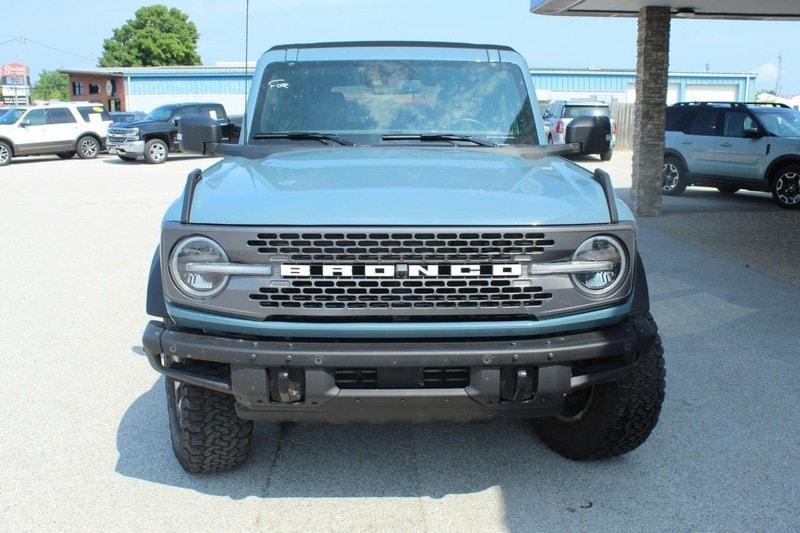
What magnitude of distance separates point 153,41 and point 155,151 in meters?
59.1

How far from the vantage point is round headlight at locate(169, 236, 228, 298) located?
326cm

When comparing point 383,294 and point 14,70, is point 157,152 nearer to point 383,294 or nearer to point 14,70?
point 383,294

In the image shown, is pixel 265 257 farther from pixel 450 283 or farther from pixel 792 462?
pixel 792 462

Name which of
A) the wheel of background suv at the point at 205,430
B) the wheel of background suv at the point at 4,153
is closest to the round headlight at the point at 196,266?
the wheel of background suv at the point at 205,430

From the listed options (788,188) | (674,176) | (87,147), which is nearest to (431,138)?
(788,188)

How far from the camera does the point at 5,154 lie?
2600 centimetres

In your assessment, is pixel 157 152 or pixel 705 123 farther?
pixel 157 152

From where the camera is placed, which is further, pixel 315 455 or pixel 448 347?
pixel 315 455

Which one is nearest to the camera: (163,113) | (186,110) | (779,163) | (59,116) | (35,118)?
(779,163)

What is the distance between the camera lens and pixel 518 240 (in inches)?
127

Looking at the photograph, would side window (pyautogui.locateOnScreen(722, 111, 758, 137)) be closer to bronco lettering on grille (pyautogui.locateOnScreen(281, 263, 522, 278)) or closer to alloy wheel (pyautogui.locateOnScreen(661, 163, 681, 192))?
alloy wheel (pyautogui.locateOnScreen(661, 163, 681, 192))

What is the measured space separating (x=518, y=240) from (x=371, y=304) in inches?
23.7

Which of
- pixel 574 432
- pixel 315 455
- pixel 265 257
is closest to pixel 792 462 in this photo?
pixel 574 432

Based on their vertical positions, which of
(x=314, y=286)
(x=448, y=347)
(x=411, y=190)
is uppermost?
(x=411, y=190)
